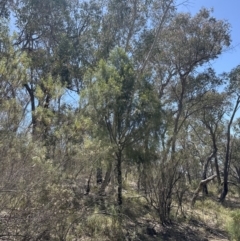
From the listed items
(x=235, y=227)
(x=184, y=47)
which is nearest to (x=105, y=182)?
(x=235, y=227)

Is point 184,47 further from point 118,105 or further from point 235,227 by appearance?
point 235,227

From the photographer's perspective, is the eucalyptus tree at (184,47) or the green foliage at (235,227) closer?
the green foliage at (235,227)

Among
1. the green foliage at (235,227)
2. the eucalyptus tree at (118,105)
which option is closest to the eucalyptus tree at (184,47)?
the eucalyptus tree at (118,105)

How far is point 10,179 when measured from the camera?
24.2 ft

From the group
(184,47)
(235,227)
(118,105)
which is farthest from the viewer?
(184,47)

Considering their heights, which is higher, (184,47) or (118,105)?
(184,47)

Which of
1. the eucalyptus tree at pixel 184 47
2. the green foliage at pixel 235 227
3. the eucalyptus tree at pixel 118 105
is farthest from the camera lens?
the eucalyptus tree at pixel 184 47

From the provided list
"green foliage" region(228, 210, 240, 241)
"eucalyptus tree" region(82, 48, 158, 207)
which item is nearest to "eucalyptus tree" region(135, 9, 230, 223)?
"eucalyptus tree" region(82, 48, 158, 207)

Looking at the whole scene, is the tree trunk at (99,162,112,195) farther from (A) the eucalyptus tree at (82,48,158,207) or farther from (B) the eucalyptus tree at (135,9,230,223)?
(B) the eucalyptus tree at (135,9,230,223)

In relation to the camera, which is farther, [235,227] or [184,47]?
[184,47]

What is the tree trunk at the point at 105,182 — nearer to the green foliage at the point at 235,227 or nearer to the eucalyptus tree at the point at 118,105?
the eucalyptus tree at the point at 118,105

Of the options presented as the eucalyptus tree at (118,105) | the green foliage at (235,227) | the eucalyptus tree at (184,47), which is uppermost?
the eucalyptus tree at (184,47)

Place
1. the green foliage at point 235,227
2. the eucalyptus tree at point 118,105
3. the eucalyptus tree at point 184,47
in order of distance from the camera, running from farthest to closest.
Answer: the eucalyptus tree at point 184,47 → the eucalyptus tree at point 118,105 → the green foliage at point 235,227

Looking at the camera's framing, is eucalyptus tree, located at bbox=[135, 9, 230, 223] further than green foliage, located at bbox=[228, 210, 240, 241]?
Yes
